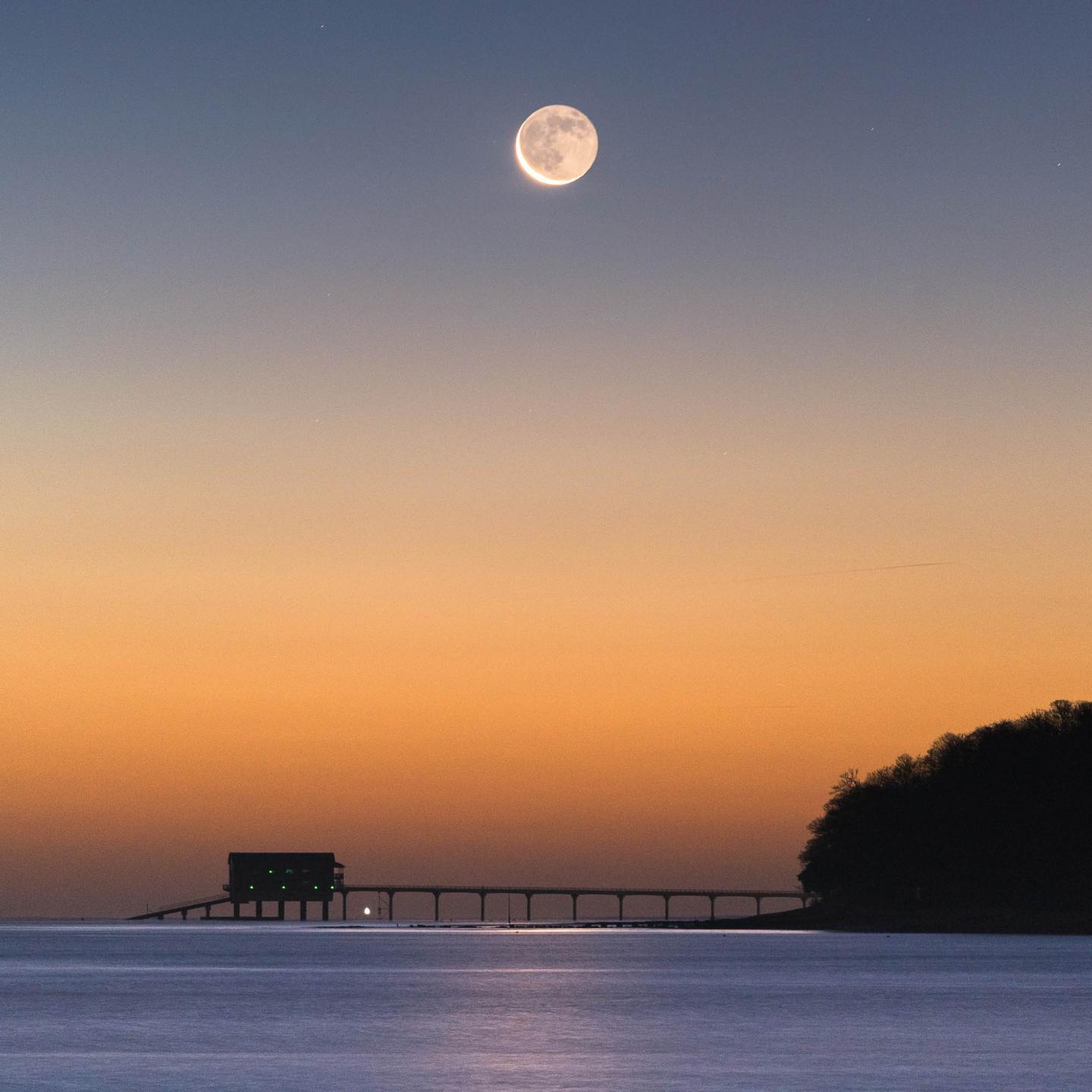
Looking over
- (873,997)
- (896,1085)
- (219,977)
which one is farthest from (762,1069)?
(219,977)

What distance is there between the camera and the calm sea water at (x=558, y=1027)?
1634 inches

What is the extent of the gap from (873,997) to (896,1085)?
42224 millimetres

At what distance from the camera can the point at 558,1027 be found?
6056 cm

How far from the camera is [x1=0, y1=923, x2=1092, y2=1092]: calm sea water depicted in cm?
4150

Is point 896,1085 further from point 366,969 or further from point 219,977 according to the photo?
point 366,969

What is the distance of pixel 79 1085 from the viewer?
129ft

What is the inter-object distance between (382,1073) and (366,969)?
83667mm

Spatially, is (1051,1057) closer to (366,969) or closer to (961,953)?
(366,969)

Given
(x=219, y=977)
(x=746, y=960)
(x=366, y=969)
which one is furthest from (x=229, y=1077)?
(x=746, y=960)

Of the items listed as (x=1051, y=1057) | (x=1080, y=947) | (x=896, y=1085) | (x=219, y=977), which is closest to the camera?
(x=896, y=1085)

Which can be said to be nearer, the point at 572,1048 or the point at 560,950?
the point at 572,1048

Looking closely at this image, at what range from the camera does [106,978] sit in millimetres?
111188

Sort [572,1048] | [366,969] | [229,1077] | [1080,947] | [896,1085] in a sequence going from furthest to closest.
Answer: [1080,947] < [366,969] < [572,1048] < [229,1077] < [896,1085]

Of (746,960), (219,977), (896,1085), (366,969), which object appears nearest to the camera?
(896,1085)
